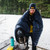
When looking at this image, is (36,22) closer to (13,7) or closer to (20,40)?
(20,40)

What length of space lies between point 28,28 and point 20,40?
17 centimetres

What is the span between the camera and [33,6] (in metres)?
1.48

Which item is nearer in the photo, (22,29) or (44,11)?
(22,29)

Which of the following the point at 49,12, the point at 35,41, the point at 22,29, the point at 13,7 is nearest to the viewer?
the point at 22,29

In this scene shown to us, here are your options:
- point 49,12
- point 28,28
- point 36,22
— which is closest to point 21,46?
point 28,28

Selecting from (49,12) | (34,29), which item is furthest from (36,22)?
(49,12)

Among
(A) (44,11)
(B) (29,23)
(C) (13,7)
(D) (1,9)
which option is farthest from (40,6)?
(B) (29,23)

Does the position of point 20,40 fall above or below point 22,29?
below

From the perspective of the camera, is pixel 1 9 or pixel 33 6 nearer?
pixel 33 6

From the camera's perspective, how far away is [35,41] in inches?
62.1

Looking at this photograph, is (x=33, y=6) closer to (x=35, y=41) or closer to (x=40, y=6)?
(x=35, y=41)

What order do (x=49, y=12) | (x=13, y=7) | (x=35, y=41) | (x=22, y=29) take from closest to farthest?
(x=22, y=29)
(x=35, y=41)
(x=49, y=12)
(x=13, y=7)

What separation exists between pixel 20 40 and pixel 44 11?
20.0 ft

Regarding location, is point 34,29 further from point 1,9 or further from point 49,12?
point 1,9
